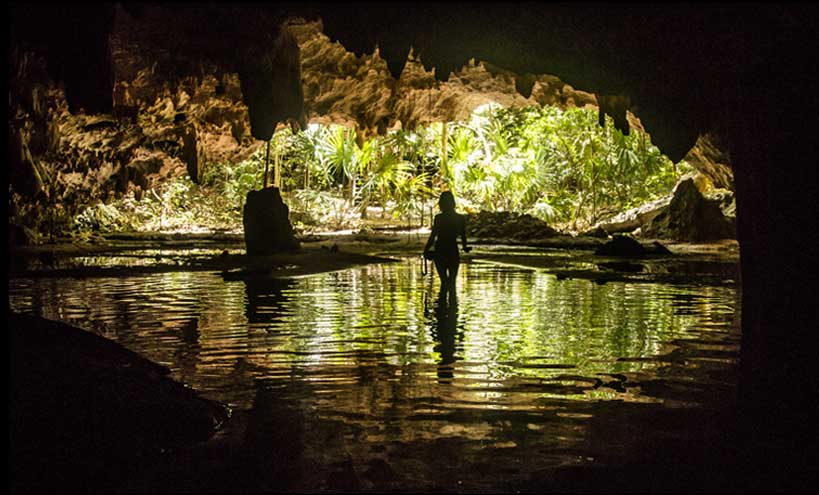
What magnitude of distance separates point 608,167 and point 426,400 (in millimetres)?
30067

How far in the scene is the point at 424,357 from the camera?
21.1 ft

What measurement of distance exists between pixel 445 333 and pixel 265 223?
11.0 meters

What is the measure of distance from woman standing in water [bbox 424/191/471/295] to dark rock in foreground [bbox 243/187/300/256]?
7207 mm

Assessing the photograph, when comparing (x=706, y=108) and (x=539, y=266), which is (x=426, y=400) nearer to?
(x=706, y=108)

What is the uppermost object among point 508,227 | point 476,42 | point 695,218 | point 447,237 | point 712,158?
point 476,42

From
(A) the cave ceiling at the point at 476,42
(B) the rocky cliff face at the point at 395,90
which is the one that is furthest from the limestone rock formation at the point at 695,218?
(A) the cave ceiling at the point at 476,42

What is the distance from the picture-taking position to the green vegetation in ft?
111

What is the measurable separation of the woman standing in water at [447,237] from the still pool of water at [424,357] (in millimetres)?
498

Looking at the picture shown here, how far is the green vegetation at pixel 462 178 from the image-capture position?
3397 cm

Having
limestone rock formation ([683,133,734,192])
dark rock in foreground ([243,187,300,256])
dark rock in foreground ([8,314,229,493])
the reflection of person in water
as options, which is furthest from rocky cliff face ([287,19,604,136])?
dark rock in foreground ([8,314,229,493])

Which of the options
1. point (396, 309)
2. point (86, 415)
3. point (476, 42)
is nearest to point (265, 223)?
point (476, 42)

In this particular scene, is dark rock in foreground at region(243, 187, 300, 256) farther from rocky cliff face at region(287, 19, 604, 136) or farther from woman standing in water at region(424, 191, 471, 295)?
woman standing in water at region(424, 191, 471, 295)

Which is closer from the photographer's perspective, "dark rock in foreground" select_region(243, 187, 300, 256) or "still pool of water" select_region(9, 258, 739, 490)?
"still pool of water" select_region(9, 258, 739, 490)

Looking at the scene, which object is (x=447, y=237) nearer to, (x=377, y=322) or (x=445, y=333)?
(x=377, y=322)
